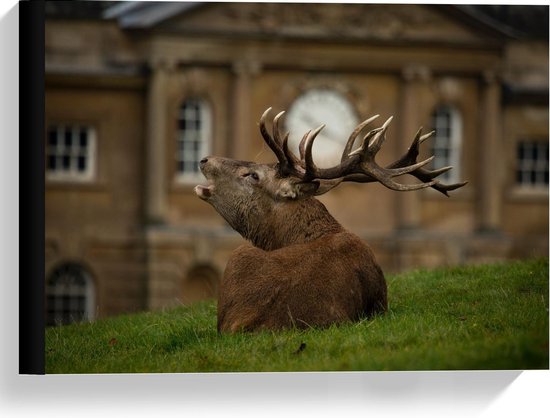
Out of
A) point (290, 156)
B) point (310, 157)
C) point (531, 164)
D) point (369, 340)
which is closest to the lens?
point (369, 340)

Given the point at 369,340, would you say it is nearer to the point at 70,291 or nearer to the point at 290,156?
the point at 290,156

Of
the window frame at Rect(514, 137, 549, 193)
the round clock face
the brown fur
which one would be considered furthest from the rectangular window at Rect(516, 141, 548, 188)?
the brown fur

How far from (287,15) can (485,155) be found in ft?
14.4

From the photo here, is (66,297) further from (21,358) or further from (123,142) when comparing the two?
(21,358)

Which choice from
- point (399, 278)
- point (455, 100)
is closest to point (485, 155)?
point (455, 100)

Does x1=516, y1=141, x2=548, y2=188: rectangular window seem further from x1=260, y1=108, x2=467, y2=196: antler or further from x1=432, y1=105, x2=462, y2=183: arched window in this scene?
x1=260, y1=108, x2=467, y2=196: antler

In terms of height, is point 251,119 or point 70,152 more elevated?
point 251,119

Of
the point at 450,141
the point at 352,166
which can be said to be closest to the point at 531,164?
the point at 450,141

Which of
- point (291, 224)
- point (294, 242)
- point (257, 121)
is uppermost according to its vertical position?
point (257, 121)

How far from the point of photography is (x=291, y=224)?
9055 millimetres

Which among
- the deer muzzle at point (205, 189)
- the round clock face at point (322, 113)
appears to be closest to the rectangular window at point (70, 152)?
the round clock face at point (322, 113)

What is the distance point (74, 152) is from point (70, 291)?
9.14 feet

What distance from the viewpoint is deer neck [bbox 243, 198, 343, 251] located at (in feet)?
29.7

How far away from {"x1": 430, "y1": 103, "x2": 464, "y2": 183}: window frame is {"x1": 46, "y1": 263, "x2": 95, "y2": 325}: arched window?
643 cm
